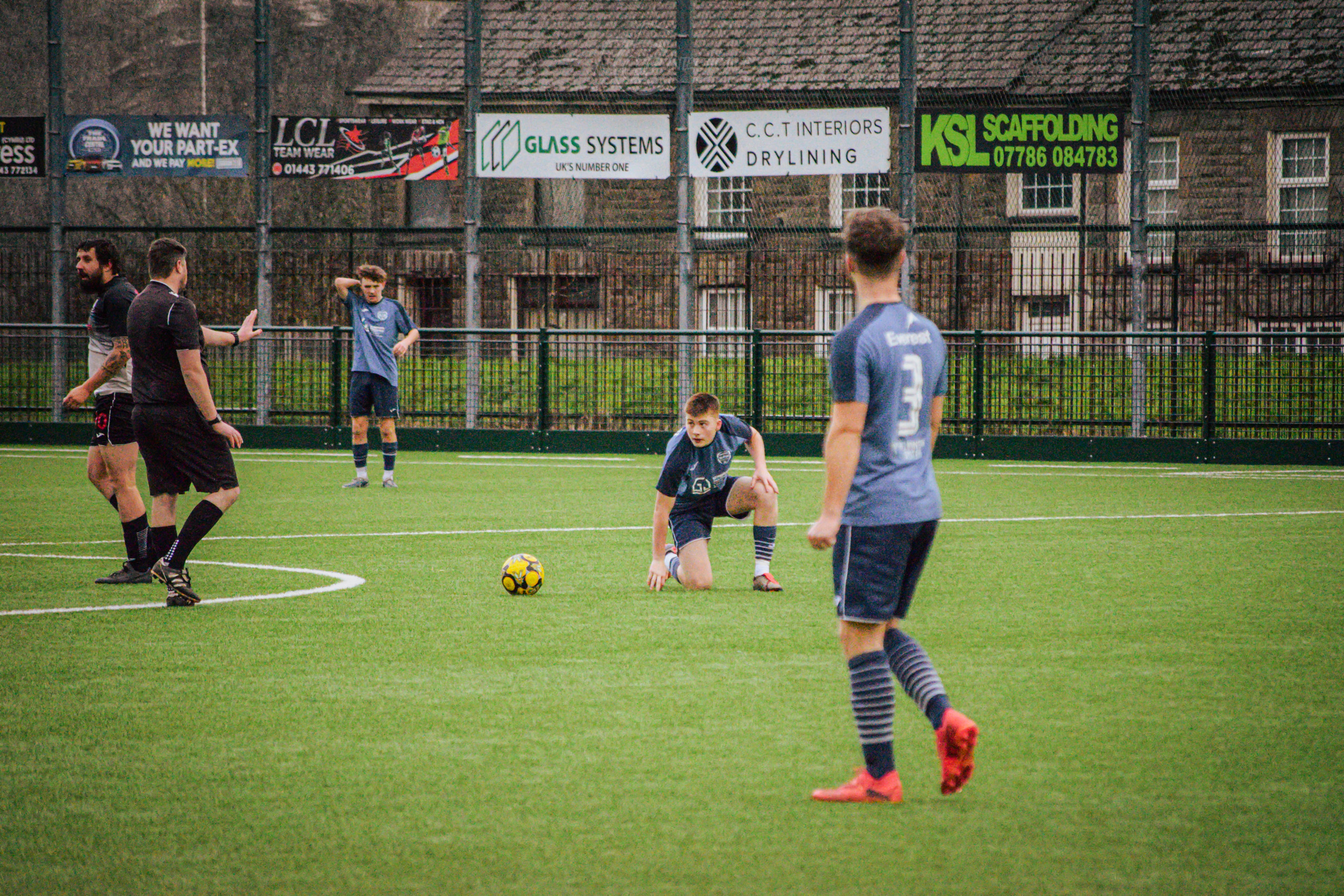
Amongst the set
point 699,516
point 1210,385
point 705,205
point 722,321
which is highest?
point 705,205

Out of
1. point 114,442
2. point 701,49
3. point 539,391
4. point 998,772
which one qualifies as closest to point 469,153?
point 539,391

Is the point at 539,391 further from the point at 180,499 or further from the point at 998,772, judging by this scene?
the point at 998,772

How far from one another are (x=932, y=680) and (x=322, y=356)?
17.4 meters

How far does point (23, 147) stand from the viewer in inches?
902

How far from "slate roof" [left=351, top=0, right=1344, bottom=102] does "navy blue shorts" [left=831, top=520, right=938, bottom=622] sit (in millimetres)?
26896

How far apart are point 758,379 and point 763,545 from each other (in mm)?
11199

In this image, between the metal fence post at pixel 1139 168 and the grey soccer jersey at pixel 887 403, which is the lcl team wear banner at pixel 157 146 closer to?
the metal fence post at pixel 1139 168

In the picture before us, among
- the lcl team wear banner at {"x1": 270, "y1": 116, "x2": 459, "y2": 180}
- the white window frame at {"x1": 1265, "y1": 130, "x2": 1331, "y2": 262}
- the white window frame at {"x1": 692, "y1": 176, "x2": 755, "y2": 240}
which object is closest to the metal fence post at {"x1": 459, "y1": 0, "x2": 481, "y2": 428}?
the lcl team wear banner at {"x1": 270, "y1": 116, "x2": 459, "y2": 180}

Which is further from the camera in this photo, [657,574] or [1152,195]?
[1152,195]

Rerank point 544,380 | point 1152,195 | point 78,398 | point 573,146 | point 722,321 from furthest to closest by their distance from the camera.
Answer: point 1152,195, point 722,321, point 573,146, point 544,380, point 78,398

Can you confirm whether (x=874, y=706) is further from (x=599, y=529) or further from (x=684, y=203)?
(x=684, y=203)

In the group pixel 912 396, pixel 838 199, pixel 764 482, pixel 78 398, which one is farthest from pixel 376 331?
pixel 838 199

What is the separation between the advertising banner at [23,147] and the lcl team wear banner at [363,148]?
3.37m

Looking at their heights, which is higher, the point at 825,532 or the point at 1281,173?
the point at 1281,173
